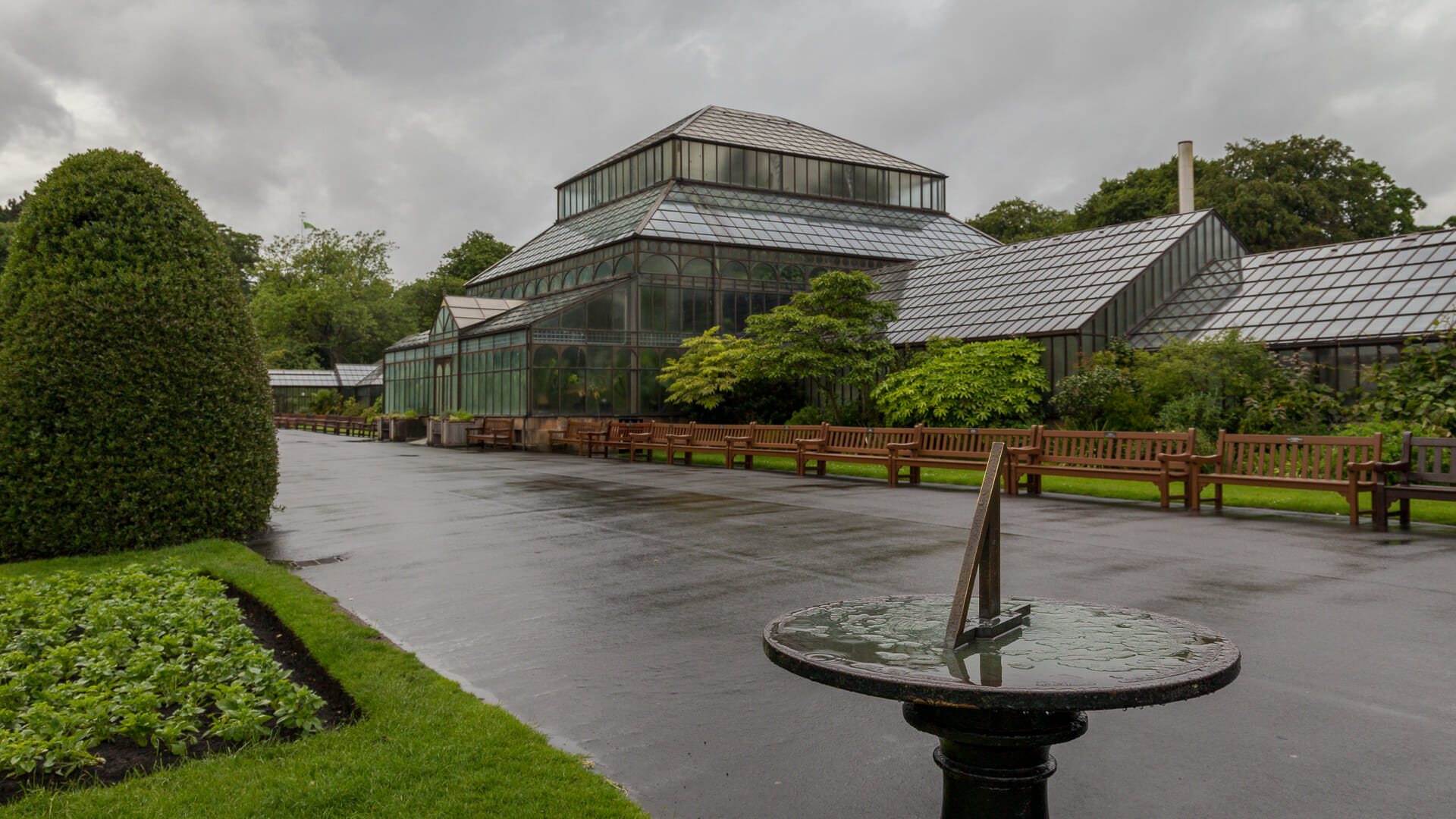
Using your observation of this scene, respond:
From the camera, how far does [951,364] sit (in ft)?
71.9

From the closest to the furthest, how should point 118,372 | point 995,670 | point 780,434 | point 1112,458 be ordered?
1. point 995,670
2. point 118,372
3. point 1112,458
4. point 780,434

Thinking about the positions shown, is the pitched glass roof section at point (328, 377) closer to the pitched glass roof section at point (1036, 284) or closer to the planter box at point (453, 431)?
the planter box at point (453, 431)

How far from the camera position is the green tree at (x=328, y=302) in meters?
71.4

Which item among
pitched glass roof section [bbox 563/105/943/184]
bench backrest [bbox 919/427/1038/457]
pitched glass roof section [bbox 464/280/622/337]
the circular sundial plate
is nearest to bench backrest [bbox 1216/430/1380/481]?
bench backrest [bbox 919/427/1038/457]

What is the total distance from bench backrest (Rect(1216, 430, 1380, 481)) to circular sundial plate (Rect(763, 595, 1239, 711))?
30.6ft

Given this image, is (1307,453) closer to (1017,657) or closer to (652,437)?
(1017,657)

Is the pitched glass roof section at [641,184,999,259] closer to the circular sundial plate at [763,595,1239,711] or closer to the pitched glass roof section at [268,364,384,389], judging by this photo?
the circular sundial plate at [763,595,1239,711]

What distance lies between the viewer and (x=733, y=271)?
35844 millimetres

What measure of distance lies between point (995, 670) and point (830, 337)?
78.0ft

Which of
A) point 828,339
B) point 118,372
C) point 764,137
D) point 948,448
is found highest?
point 764,137

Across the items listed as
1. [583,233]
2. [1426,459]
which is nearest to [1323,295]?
[1426,459]

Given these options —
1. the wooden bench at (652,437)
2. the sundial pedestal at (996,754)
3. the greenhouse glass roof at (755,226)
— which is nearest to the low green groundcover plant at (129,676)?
the sundial pedestal at (996,754)

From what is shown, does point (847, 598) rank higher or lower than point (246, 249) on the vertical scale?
lower

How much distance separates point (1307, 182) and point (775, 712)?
165ft
